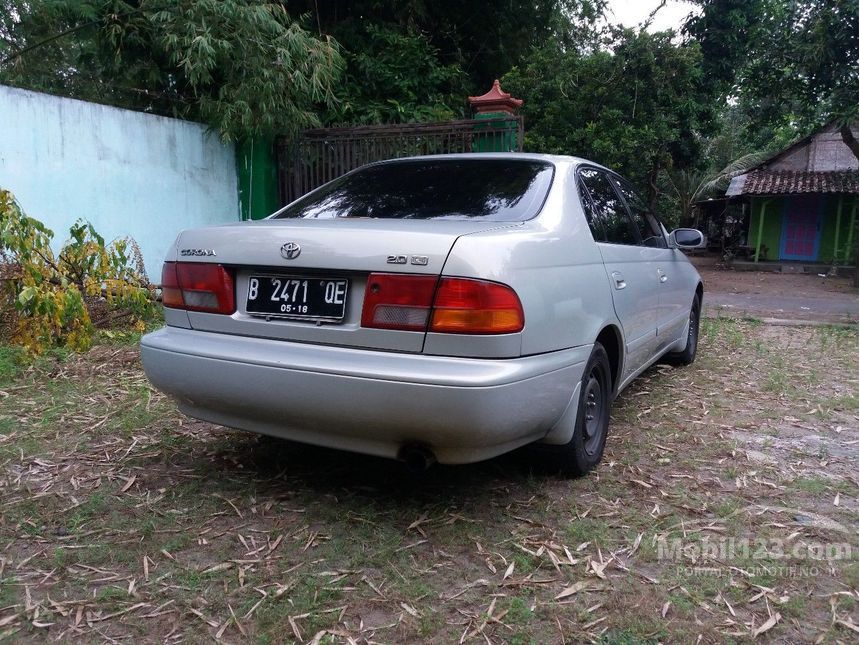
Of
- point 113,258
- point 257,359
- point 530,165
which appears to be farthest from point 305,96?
point 257,359

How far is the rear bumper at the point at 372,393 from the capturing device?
2.22 meters

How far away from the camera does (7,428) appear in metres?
3.56

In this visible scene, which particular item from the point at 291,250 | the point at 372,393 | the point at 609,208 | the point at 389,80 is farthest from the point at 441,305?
the point at 389,80

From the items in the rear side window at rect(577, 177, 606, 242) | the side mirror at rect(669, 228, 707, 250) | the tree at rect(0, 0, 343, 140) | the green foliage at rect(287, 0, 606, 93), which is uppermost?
the green foliage at rect(287, 0, 606, 93)

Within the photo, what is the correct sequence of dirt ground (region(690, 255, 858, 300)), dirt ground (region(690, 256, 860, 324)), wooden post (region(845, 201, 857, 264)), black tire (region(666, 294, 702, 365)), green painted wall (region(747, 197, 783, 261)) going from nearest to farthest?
black tire (region(666, 294, 702, 365)) → dirt ground (region(690, 256, 860, 324)) → dirt ground (region(690, 255, 858, 300)) → wooden post (region(845, 201, 857, 264)) → green painted wall (region(747, 197, 783, 261))

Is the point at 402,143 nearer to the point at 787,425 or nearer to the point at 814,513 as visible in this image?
the point at 787,425

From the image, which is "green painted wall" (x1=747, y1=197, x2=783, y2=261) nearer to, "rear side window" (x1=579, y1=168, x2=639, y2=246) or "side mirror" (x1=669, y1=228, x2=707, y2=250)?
"side mirror" (x1=669, y1=228, x2=707, y2=250)

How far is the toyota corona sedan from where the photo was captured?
7.41 ft

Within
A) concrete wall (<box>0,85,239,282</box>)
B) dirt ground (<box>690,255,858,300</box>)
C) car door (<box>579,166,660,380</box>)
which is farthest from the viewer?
dirt ground (<box>690,255,858,300</box>)

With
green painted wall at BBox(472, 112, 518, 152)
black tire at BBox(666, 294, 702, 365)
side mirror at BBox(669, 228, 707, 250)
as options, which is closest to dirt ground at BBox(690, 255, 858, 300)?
green painted wall at BBox(472, 112, 518, 152)

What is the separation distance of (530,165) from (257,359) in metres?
1.58

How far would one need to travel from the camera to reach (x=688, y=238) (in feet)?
14.9

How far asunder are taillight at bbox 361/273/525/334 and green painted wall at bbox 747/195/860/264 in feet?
57.9

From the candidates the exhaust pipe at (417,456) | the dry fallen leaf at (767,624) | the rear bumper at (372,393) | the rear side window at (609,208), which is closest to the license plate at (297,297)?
the rear bumper at (372,393)
